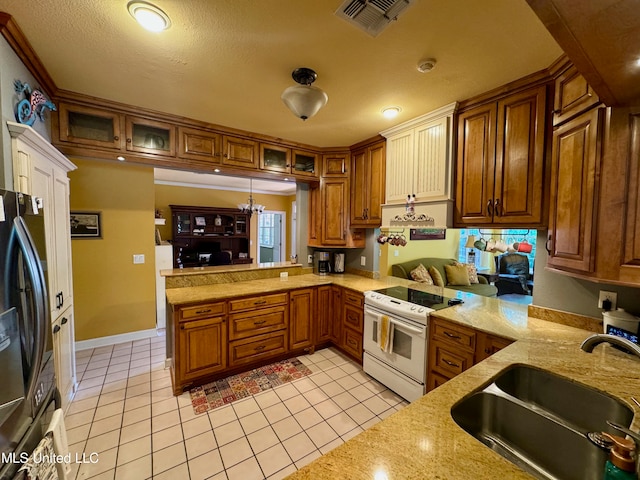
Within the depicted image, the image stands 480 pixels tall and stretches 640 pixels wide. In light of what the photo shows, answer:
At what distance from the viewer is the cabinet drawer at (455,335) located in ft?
6.26

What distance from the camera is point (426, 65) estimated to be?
1.71 m

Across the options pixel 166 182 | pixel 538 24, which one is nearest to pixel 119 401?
pixel 538 24

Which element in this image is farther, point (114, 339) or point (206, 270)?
point (114, 339)

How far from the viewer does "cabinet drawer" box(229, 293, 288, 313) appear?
8.63 feet

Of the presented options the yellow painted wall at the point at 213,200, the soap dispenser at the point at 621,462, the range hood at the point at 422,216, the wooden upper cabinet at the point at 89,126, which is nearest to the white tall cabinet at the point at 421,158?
the range hood at the point at 422,216

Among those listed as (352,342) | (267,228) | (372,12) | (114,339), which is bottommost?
(114,339)

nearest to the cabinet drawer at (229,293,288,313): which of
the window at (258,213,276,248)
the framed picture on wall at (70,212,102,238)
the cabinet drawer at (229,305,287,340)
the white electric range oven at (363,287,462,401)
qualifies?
the cabinet drawer at (229,305,287,340)

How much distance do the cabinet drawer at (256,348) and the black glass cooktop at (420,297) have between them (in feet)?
4.08

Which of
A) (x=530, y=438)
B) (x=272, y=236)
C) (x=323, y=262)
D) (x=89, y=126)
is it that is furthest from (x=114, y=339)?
(x=272, y=236)

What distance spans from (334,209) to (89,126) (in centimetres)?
255

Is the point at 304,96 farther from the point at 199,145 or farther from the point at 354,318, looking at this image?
the point at 354,318

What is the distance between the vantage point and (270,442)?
74.5 inches

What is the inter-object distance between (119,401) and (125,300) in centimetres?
151

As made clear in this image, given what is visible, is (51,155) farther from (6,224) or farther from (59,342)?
(59,342)
